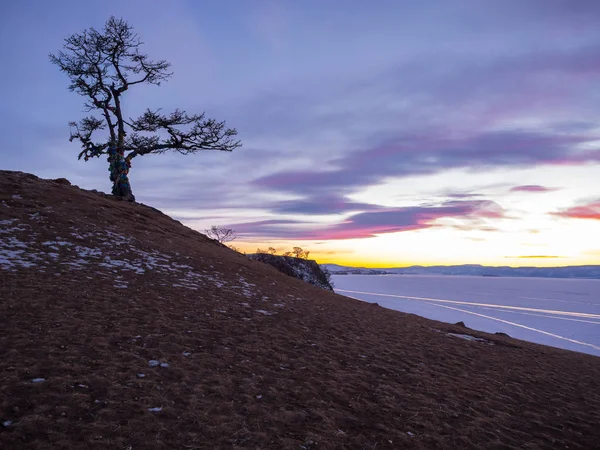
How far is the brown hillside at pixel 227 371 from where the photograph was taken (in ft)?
17.3

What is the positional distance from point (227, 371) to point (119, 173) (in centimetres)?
2482

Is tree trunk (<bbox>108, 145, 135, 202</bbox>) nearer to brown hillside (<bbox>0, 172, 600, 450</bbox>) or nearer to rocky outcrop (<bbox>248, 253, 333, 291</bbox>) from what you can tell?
brown hillside (<bbox>0, 172, 600, 450</bbox>)

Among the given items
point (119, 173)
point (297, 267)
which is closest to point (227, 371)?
point (119, 173)

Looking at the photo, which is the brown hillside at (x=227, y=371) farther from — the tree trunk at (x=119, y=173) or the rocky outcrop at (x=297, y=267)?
the rocky outcrop at (x=297, y=267)

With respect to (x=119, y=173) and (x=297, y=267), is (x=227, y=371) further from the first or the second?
(x=297, y=267)

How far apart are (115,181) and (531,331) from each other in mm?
39043

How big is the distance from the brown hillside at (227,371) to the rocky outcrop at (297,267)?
21743 mm

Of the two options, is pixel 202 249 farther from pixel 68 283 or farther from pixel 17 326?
pixel 17 326

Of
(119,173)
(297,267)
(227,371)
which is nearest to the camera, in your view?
(227,371)

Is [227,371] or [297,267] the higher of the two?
[297,267]

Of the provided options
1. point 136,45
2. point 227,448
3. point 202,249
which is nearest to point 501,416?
point 227,448

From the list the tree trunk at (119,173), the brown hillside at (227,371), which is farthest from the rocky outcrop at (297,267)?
the brown hillside at (227,371)

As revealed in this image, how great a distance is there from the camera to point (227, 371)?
23.9ft

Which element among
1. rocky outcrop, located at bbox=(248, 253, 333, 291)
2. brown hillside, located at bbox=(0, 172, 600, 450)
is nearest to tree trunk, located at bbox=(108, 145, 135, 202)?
brown hillside, located at bbox=(0, 172, 600, 450)
